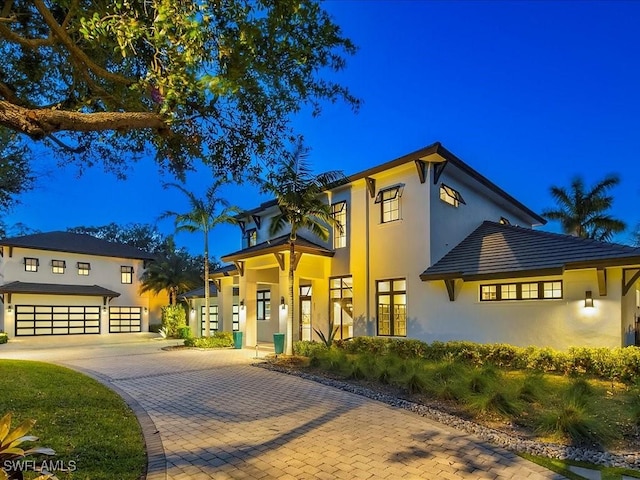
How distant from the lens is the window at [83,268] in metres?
31.0

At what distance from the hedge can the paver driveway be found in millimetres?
4812

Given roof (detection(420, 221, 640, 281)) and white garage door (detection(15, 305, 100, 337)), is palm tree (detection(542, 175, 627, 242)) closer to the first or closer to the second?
roof (detection(420, 221, 640, 281))

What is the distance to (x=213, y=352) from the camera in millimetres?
17594

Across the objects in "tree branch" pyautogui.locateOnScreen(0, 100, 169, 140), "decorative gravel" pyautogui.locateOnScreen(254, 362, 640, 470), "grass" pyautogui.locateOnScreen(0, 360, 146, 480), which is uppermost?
"tree branch" pyautogui.locateOnScreen(0, 100, 169, 140)

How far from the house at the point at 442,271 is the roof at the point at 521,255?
0.04 meters

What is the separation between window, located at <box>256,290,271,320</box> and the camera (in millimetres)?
22434

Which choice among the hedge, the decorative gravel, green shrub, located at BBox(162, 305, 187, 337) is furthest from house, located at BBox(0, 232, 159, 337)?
the decorative gravel

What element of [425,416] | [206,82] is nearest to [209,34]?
[206,82]

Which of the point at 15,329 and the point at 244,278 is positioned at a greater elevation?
the point at 244,278

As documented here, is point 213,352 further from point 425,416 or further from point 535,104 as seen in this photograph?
point 535,104

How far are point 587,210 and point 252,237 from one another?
20746mm

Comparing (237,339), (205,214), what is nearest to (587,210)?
(237,339)

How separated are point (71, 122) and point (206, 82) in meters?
1.43

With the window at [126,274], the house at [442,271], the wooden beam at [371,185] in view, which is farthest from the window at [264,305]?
the window at [126,274]
